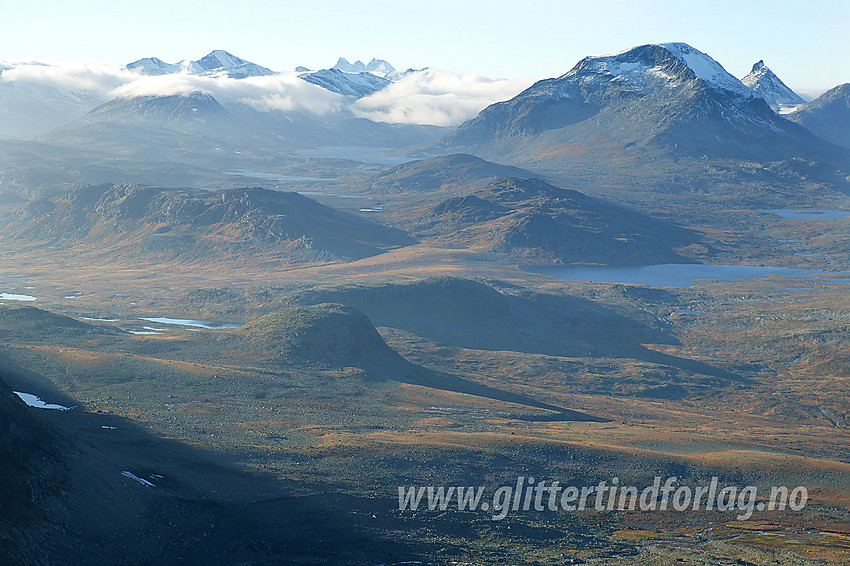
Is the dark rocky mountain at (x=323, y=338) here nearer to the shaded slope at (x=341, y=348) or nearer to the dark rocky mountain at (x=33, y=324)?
the shaded slope at (x=341, y=348)

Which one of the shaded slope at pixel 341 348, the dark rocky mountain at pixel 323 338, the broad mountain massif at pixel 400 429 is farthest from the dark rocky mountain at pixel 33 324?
the shaded slope at pixel 341 348

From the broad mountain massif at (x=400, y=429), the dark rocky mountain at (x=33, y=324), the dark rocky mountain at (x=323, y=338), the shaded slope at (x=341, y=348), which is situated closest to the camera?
the broad mountain massif at (x=400, y=429)

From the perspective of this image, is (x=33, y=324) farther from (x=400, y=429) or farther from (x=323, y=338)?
(x=400, y=429)

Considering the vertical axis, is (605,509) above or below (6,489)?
Answer: below

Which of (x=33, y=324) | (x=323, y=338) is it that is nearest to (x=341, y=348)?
(x=323, y=338)

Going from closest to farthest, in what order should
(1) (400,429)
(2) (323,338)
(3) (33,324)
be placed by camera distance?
1. (1) (400,429)
2. (3) (33,324)
3. (2) (323,338)

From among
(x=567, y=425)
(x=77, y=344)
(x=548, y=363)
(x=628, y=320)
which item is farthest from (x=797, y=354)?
(x=77, y=344)

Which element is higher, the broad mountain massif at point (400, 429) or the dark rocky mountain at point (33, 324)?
the dark rocky mountain at point (33, 324)

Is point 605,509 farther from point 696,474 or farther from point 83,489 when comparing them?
point 83,489

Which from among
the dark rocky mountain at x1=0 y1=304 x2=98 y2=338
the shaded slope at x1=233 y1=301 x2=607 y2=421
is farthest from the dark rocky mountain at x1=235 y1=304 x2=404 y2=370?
the dark rocky mountain at x1=0 y1=304 x2=98 y2=338

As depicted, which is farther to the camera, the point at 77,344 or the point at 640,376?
the point at 640,376

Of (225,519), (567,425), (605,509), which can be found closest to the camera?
(225,519)
